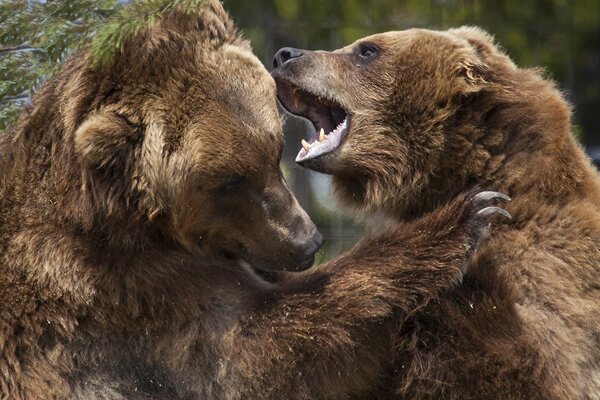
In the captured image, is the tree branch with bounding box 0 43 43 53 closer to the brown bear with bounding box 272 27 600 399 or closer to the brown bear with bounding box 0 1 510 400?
the brown bear with bounding box 0 1 510 400

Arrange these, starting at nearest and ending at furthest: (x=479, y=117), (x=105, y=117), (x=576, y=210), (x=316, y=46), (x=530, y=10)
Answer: (x=105, y=117) → (x=576, y=210) → (x=479, y=117) → (x=316, y=46) → (x=530, y=10)

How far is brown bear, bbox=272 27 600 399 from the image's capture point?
5.04 metres

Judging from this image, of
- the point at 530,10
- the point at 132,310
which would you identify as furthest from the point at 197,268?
the point at 530,10

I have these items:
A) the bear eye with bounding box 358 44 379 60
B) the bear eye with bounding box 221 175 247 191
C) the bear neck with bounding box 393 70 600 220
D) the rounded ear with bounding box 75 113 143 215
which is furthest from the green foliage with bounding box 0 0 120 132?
the bear neck with bounding box 393 70 600 220

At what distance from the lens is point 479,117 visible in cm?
582

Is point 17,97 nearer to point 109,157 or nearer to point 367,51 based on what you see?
point 109,157

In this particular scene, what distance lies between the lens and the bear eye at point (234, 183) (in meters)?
5.11

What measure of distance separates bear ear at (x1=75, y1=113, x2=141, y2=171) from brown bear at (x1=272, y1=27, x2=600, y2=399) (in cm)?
127

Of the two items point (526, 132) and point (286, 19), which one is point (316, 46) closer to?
point (286, 19)

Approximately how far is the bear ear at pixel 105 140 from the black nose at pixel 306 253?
86 centimetres

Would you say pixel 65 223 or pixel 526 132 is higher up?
pixel 526 132

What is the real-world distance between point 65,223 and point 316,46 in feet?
20.3

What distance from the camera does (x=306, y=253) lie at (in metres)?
5.21

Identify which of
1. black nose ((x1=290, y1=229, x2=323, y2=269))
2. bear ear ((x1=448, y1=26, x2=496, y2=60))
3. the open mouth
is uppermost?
bear ear ((x1=448, y1=26, x2=496, y2=60))
